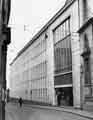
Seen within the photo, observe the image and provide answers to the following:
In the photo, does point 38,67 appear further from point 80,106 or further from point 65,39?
point 80,106

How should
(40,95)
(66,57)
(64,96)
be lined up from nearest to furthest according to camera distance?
(66,57), (64,96), (40,95)

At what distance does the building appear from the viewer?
39.7 meters

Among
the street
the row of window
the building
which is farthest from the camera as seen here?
the row of window

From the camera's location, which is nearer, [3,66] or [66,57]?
[3,66]

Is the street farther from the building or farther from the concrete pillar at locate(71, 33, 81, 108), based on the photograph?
the concrete pillar at locate(71, 33, 81, 108)

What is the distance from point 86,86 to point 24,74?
185 ft

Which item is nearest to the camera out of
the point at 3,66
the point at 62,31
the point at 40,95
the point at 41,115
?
the point at 3,66

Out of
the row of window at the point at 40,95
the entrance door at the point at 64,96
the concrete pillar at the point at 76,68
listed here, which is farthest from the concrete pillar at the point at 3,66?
the row of window at the point at 40,95

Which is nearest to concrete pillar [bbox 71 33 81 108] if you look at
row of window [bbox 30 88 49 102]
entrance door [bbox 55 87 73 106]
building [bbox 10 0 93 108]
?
building [bbox 10 0 93 108]

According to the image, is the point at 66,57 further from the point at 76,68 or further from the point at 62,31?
the point at 76,68

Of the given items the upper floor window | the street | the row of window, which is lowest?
the street

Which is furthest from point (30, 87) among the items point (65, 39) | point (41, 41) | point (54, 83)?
point (65, 39)

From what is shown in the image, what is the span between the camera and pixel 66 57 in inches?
1964

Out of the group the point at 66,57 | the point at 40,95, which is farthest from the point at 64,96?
the point at 40,95
